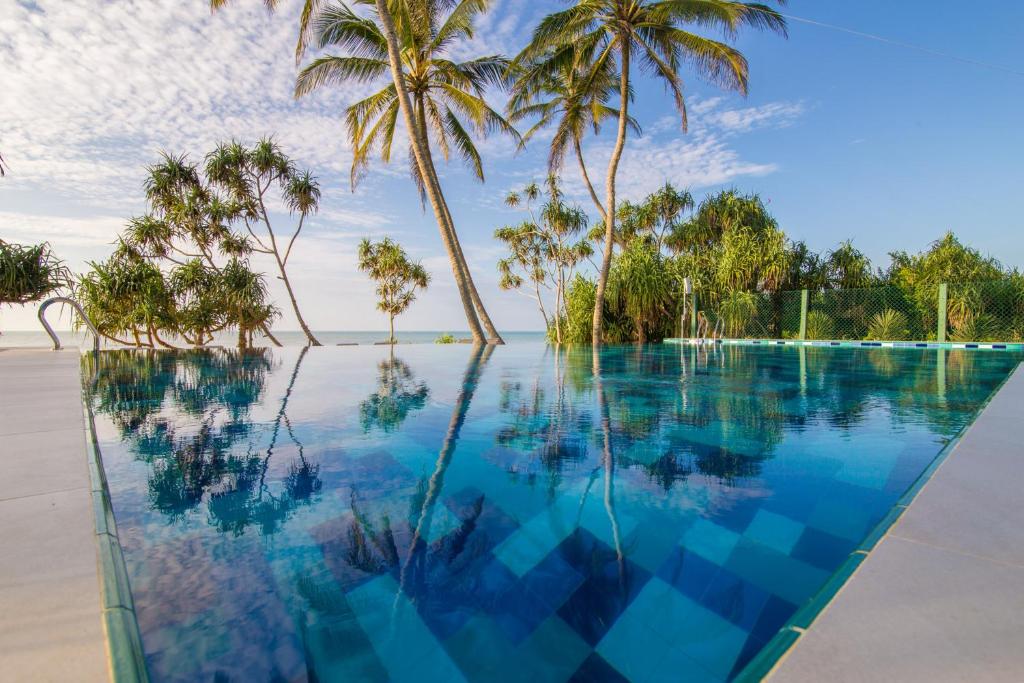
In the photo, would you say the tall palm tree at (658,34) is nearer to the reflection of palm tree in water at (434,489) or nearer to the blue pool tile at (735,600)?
the reflection of palm tree in water at (434,489)

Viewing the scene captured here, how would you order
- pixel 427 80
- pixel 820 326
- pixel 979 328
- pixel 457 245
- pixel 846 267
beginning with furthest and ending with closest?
pixel 846 267 < pixel 820 326 < pixel 427 80 < pixel 979 328 < pixel 457 245

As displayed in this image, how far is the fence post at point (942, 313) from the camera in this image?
38.0ft

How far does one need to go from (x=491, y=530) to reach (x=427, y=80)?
42.5 feet

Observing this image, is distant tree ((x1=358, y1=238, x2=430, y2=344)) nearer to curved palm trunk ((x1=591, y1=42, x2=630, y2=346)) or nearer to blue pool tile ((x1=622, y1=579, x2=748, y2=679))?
curved palm trunk ((x1=591, y1=42, x2=630, y2=346))

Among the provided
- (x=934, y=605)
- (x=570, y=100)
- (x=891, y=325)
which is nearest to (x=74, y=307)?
(x=934, y=605)

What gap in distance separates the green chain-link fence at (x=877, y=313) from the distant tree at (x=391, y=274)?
535 inches

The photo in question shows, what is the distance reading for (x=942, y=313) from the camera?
38.5ft

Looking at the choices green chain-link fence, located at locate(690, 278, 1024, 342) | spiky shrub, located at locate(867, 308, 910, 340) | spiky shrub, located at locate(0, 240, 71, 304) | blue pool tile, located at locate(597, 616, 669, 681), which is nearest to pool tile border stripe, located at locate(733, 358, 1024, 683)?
blue pool tile, located at locate(597, 616, 669, 681)

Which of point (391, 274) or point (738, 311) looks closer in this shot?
point (738, 311)

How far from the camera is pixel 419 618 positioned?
3.66 ft

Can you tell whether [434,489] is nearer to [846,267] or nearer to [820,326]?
[820,326]

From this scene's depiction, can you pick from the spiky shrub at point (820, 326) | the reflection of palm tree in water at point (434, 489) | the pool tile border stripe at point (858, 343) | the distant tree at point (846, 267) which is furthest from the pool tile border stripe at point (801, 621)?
the distant tree at point (846, 267)

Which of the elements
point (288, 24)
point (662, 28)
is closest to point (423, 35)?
point (288, 24)

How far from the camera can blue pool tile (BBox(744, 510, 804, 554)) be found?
147 centimetres
